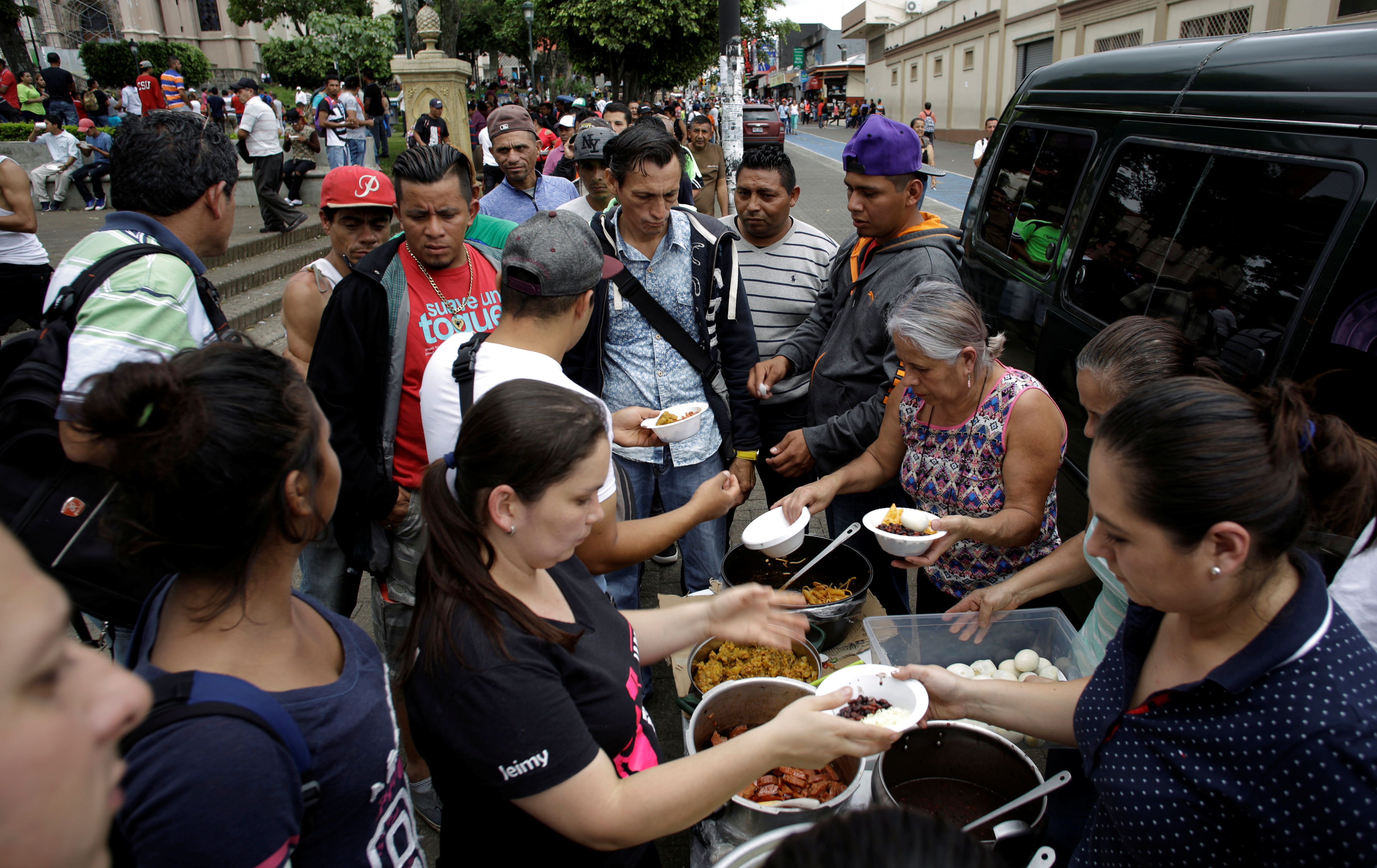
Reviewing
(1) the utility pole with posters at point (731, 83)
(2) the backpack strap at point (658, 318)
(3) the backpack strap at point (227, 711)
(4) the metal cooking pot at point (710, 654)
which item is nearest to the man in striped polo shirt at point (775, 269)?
(2) the backpack strap at point (658, 318)

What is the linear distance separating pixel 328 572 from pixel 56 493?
1020mm

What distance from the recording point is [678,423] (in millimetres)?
2783

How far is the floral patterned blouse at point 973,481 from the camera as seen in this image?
2.50 metres

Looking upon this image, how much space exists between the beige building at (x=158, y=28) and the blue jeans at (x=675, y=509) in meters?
40.9

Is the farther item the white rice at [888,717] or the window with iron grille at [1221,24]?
the window with iron grille at [1221,24]

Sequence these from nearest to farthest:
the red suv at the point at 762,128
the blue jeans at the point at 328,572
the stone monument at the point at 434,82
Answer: the blue jeans at the point at 328,572
the stone monument at the point at 434,82
the red suv at the point at 762,128

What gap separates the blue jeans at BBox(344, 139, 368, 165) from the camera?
515 inches

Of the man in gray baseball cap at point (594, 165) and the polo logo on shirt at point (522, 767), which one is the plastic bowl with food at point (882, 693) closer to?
the polo logo on shirt at point (522, 767)

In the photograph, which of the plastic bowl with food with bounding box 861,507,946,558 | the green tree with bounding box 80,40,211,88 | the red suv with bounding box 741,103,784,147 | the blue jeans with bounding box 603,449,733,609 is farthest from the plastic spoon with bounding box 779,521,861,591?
the green tree with bounding box 80,40,211,88

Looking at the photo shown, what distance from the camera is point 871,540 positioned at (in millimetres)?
3375

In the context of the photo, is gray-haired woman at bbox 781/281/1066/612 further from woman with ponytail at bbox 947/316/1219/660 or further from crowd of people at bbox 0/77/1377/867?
woman with ponytail at bbox 947/316/1219/660

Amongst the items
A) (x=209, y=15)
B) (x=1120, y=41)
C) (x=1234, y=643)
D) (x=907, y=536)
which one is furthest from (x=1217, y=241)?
(x=209, y=15)

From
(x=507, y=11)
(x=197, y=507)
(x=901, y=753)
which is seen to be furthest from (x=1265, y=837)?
(x=507, y=11)

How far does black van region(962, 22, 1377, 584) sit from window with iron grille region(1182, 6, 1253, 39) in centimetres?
1463
